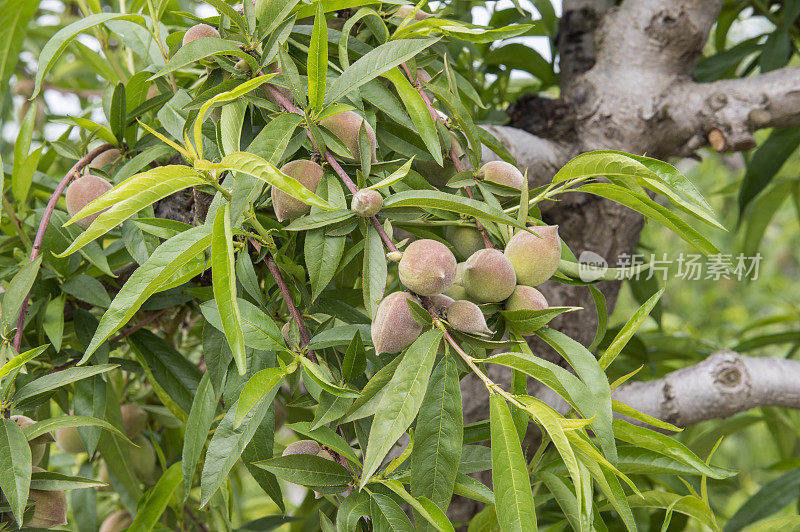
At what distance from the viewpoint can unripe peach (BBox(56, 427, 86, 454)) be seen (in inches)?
22.2

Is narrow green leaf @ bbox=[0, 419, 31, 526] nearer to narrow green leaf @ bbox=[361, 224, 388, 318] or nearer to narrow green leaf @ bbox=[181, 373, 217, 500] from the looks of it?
narrow green leaf @ bbox=[181, 373, 217, 500]

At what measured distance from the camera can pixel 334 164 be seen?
0.36 metres

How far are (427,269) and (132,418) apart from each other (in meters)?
0.44

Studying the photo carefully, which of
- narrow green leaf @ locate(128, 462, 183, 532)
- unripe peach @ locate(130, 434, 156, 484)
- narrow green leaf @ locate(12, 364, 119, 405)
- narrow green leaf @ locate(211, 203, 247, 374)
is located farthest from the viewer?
unripe peach @ locate(130, 434, 156, 484)

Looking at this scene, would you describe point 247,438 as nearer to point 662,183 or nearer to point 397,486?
point 397,486

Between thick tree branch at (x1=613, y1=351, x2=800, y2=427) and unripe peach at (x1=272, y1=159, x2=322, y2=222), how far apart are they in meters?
0.51

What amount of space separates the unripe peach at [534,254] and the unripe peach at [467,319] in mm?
43

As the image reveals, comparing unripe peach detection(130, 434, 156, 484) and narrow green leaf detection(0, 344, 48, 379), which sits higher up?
narrow green leaf detection(0, 344, 48, 379)

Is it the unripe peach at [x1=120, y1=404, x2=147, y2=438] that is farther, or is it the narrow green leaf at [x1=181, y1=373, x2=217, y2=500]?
the unripe peach at [x1=120, y1=404, x2=147, y2=438]

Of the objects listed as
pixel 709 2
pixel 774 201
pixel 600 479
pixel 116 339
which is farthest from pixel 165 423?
pixel 774 201

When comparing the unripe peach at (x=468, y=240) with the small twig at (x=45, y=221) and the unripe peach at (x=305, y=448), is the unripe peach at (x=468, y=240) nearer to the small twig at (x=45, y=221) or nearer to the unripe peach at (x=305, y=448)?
the unripe peach at (x=305, y=448)

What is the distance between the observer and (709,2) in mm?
768

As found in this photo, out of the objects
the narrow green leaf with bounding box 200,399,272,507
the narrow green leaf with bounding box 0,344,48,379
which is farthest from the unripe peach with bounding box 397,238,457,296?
the narrow green leaf with bounding box 0,344,48,379

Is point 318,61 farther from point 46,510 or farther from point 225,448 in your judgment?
point 46,510
